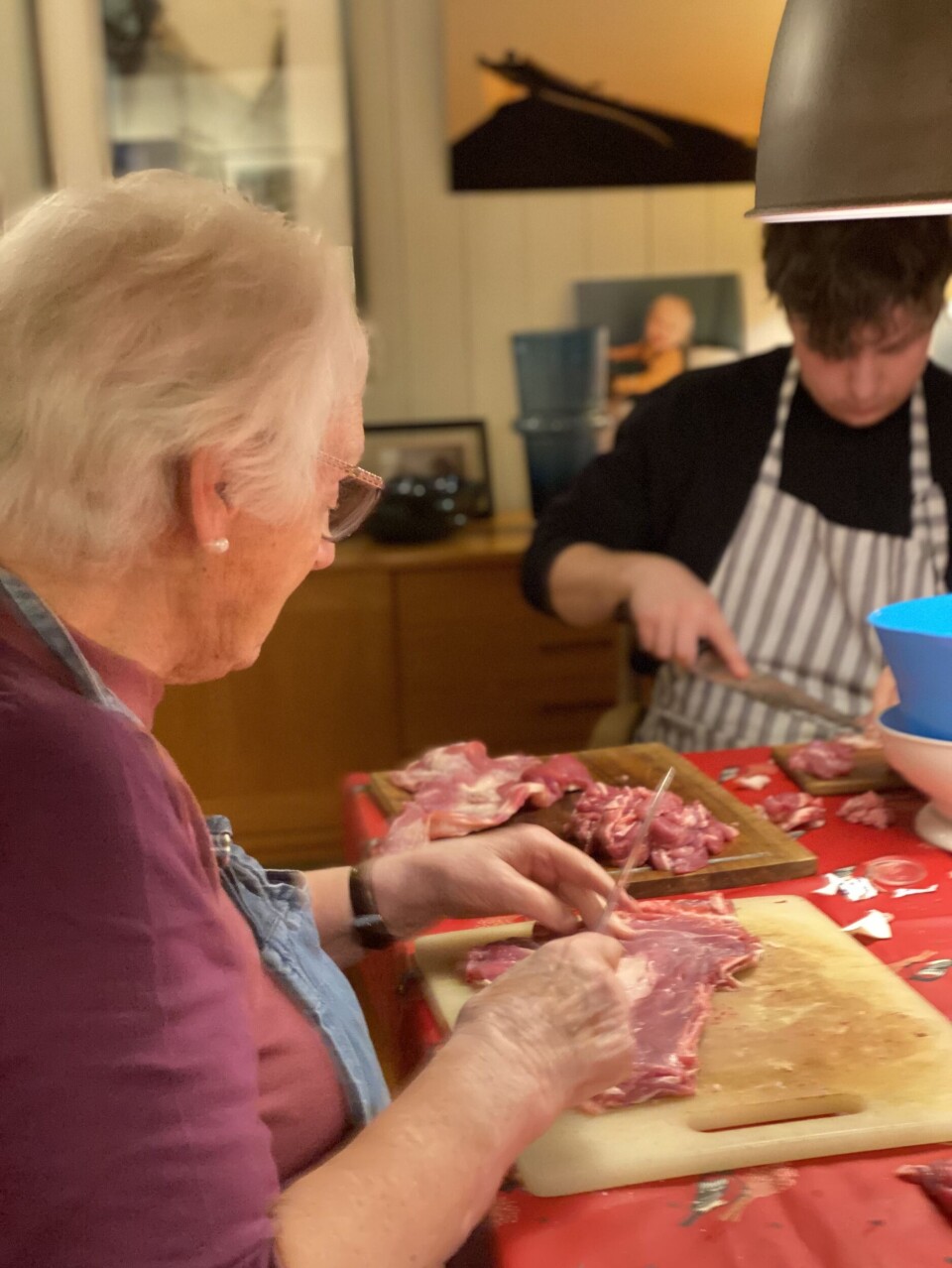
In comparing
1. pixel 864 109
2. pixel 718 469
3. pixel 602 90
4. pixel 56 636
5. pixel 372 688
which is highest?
pixel 602 90

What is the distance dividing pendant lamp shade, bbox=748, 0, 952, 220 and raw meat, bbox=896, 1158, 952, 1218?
2.54 feet

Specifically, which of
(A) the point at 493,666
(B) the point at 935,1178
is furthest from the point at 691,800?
(A) the point at 493,666

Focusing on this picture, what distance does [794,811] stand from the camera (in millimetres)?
1599

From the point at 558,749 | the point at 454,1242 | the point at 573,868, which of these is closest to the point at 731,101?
the point at 558,749

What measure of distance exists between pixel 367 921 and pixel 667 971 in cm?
31

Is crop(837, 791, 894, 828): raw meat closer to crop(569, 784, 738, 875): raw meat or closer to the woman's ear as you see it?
crop(569, 784, 738, 875): raw meat

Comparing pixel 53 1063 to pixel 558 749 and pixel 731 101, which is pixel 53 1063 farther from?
pixel 731 101

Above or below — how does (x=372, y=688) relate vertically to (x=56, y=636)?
below

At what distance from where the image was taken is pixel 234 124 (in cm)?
349

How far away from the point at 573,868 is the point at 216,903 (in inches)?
20.4

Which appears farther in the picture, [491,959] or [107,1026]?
[491,959]

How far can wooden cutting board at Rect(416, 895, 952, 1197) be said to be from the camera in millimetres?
918

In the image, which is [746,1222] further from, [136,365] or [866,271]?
[866,271]

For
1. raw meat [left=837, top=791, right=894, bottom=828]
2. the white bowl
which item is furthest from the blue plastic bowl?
raw meat [left=837, top=791, right=894, bottom=828]
